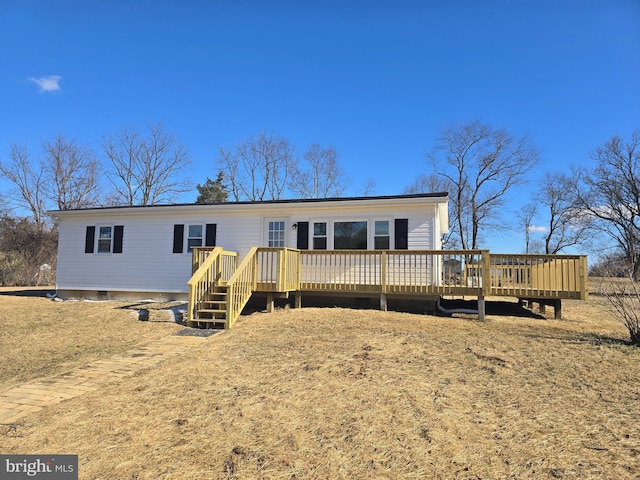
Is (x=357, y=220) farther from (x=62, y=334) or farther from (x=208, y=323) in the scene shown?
(x=62, y=334)

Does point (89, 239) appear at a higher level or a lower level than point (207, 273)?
higher

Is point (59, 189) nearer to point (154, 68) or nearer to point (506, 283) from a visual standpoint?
point (154, 68)

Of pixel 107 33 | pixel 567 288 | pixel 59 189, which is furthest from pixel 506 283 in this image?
pixel 59 189

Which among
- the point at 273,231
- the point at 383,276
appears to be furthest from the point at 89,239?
the point at 383,276

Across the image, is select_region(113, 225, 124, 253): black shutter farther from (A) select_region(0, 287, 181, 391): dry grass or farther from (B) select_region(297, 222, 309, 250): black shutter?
(B) select_region(297, 222, 309, 250): black shutter

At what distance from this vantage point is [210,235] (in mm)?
12453

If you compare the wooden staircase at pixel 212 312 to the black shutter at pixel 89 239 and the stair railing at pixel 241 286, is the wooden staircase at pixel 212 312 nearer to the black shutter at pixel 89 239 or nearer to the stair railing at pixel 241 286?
the stair railing at pixel 241 286

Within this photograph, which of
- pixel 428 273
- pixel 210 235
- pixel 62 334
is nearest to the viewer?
pixel 62 334

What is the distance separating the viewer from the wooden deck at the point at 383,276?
8.84m

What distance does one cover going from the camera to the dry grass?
221 inches

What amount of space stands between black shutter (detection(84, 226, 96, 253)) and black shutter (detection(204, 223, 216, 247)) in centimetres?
462

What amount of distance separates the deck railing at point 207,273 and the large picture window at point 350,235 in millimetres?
3246

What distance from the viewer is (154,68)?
17.2m

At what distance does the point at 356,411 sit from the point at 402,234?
7726mm
